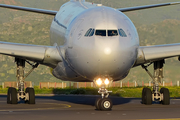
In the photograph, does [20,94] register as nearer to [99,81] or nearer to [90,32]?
[99,81]

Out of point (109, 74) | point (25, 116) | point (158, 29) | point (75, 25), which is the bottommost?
point (25, 116)

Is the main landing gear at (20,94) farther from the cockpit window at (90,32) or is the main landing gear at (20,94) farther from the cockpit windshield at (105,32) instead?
the cockpit windshield at (105,32)

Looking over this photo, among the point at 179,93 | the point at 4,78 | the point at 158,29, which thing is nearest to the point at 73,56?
the point at 179,93

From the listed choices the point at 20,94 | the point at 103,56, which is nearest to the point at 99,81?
the point at 103,56

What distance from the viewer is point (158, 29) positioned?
190875 mm

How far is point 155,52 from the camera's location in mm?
27906

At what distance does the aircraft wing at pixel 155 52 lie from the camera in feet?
90.2

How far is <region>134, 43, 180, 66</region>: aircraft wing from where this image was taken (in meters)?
27.5

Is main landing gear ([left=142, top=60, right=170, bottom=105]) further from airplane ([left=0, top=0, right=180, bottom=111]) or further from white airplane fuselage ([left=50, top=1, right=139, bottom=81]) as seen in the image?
white airplane fuselage ([left=50, top=1, right=139, bottom=81])

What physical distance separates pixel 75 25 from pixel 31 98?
6.68 m

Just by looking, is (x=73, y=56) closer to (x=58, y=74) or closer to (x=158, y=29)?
(x=58, y=74)

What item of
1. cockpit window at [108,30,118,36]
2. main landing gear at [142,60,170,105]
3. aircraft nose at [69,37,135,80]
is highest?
cockpit window at [108,30,118,36]

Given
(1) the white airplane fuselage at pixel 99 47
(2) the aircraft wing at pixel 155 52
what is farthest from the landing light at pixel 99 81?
(2) the aircraft wing at pixel 155 52

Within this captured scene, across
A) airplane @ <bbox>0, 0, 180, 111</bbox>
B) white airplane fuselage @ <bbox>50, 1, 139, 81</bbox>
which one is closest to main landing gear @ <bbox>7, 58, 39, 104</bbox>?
airplane @ <bbox>0, 0, 180, 111</bbox>
